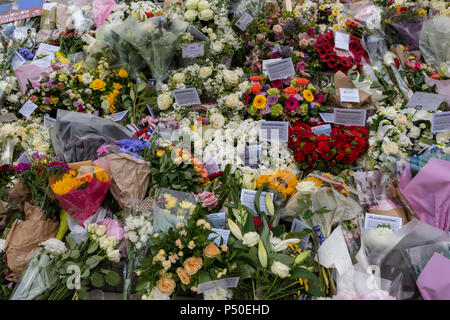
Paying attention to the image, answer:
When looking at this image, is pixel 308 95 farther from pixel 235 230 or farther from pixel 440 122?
pixel 235 230

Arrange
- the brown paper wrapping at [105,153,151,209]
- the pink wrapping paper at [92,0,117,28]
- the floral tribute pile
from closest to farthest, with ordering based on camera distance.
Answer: the floral tribute pile
the brown paper wrapping at [105,153,151,209]
the pink wrapping paper at [92,0,117,28]

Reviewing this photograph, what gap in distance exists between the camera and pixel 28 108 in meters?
2.58

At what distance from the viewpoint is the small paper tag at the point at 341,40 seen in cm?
260

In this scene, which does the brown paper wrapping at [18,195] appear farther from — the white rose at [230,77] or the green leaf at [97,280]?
the white rose at [230,77]

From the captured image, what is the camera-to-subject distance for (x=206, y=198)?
1.62m

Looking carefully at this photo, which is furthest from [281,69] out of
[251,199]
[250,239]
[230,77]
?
[250,239]

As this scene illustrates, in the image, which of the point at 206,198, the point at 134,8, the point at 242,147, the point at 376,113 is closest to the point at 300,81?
the point at 376,113

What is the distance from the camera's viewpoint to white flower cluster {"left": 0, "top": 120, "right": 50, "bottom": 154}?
2.14 m

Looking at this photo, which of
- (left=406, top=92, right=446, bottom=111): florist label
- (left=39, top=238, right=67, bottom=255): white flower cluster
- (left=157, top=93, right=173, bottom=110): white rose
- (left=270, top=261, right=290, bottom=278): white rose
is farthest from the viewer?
(left=157, top=93, right=173, bottom=110): white rose

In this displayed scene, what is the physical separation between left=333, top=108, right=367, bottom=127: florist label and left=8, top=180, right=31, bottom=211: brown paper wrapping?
2093mm

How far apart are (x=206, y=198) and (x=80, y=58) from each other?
2.14 metres

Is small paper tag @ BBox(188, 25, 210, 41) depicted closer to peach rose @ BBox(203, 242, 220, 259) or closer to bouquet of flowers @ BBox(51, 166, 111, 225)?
bouquet of flowers @ BBox(51, 166, 111, 225)

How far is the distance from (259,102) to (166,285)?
1.52 meters

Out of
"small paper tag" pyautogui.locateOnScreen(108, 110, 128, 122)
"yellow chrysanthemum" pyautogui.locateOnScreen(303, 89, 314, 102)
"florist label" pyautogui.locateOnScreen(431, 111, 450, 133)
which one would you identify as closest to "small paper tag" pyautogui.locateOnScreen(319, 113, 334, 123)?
"yellow chrysanthemum" pyautogui.locateOnScreen(303, 89, 314, 102)
